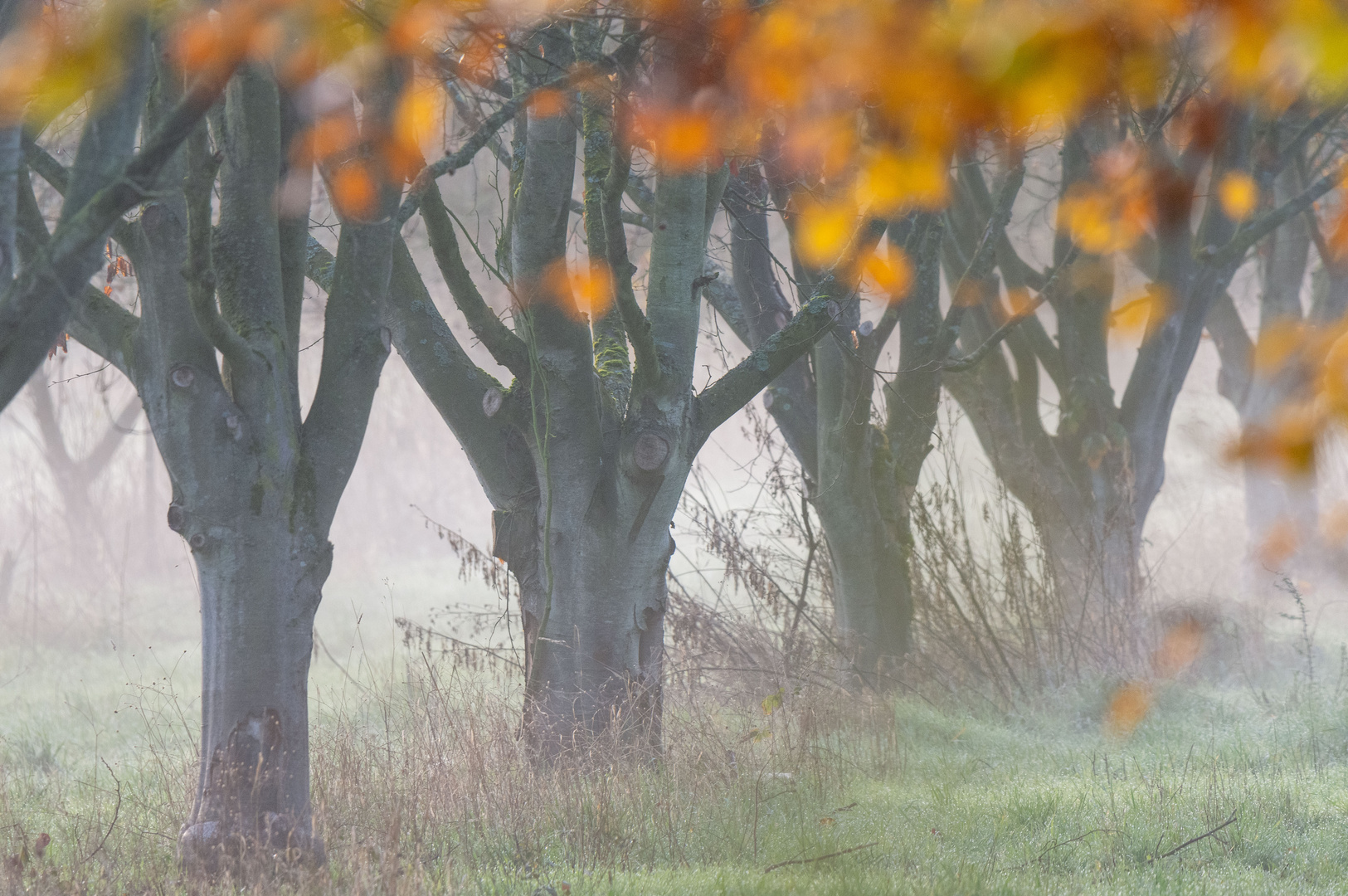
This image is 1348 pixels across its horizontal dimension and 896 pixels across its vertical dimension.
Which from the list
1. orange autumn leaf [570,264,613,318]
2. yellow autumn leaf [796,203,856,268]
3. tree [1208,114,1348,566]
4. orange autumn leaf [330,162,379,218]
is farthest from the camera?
tree [1208,114,1348,566]

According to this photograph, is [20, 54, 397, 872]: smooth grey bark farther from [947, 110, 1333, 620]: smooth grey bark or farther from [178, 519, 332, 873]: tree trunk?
[947, 110, 1333, 620]: smooth grey bark

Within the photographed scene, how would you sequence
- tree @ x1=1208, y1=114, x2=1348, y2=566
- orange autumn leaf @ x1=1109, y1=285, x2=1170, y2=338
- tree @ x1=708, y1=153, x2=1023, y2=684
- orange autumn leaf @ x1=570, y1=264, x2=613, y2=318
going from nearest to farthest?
orange autumn leaf @ x1=570, y1=264, x2=613, y2=318, tree @ x1=708, y1=153, x2=1023, y2=684, orange autumn leaf @ x1=1109, y1=285, x2=1170, y2=338, tree @ x1=1208, y1=114, x2=1348, y2=566

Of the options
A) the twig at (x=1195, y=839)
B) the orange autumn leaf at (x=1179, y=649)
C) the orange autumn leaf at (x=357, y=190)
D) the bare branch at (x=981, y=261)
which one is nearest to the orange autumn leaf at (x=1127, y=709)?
the orange autumn leaf at (x=1179, y=649)

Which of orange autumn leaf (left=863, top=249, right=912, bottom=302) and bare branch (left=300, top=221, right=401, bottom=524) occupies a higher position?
orange autumn leaf (left=863, top=249, right=912, bottom=302)

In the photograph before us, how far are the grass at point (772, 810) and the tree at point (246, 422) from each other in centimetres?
35

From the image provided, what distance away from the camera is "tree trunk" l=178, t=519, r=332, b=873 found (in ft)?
11.3

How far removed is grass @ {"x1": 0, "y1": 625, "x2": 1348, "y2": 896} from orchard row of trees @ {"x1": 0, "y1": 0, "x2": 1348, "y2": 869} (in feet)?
1.25

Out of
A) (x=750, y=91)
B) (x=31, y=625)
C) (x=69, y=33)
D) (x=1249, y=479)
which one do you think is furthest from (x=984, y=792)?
A: (x=31, y=625)

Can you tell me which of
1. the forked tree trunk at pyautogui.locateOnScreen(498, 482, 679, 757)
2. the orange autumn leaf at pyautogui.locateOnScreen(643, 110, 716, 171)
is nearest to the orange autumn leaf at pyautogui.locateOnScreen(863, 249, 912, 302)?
the orange autumn leaf at pyautogui.locateOnScreen(643, 110, 716, 171)

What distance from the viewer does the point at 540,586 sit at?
4.98 meters

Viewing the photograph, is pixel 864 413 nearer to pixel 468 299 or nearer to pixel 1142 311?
pixel 468 299

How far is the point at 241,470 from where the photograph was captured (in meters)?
3.46

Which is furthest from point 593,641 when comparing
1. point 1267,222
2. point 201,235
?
point 1267,222

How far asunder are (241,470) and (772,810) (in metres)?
2.39
